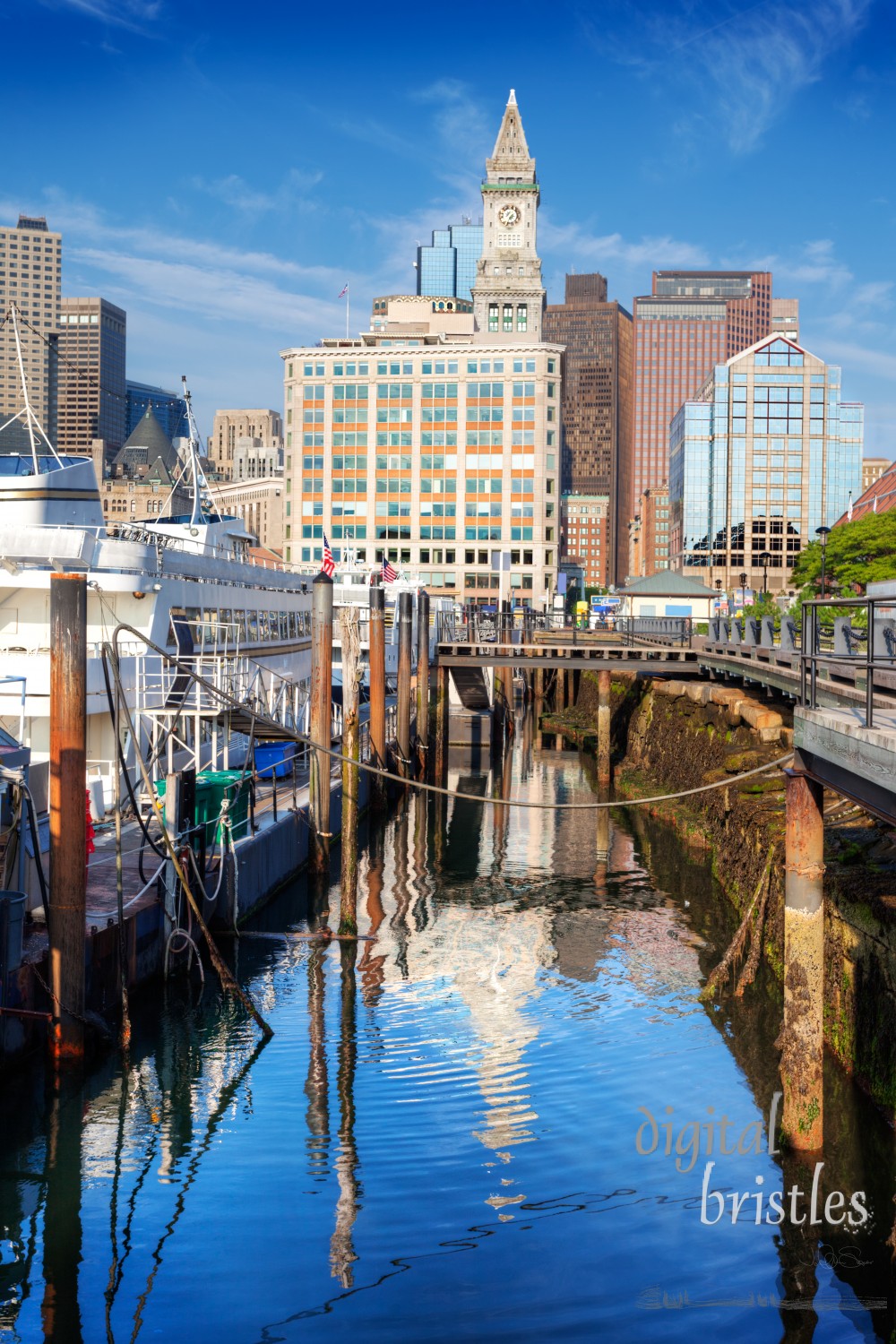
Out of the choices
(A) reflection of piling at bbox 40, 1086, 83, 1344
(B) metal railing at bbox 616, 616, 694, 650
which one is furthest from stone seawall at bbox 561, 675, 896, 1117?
(A) reflection of piling at bbox 40, 1086, 83, 1344

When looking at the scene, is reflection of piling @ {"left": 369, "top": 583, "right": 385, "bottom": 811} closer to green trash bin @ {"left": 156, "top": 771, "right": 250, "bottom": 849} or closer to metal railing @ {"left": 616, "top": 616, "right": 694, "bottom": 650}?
green trash bin @ {"left": 156, "top": 771, "right": 250, "bottom": 849}

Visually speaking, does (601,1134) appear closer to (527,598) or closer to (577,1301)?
(577,1301)

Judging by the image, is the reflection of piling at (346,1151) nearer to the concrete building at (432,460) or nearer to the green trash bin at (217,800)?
the green trash bin at (217,800)

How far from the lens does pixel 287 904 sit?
24219 mm

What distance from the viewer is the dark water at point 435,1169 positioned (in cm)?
1050

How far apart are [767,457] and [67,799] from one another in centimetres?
15353

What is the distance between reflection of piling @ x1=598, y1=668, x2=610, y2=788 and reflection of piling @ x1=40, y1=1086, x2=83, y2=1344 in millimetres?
29524

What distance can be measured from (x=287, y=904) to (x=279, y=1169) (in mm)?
11184

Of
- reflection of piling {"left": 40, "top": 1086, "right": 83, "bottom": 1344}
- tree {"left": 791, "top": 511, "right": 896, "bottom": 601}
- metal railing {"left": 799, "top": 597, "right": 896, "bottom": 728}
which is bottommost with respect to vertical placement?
reflection of piling {"left": 40, "top": 1086, "right": 83, "bottom": 1344}

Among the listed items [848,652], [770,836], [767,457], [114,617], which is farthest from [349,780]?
[767,457]

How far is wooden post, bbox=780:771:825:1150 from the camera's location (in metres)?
12.0

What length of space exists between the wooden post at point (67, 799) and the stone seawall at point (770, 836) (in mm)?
7569

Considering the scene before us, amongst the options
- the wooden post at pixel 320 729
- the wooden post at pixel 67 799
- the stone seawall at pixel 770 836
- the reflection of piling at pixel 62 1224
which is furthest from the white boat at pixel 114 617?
the stone seawall at pixel 770 836

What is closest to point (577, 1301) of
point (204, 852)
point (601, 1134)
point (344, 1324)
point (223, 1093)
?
point (344, 1324)
